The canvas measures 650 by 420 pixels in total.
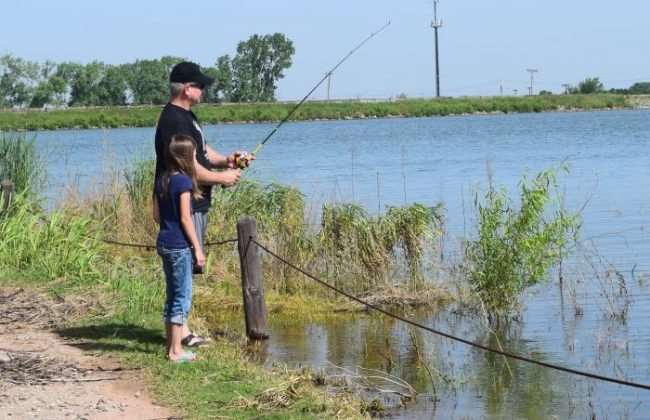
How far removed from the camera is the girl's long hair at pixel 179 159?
23.7ft

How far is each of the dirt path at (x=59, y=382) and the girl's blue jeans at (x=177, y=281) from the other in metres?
0.48

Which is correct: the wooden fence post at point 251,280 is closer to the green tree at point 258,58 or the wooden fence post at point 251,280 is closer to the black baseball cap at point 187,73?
the black baseball cap at point 187,73

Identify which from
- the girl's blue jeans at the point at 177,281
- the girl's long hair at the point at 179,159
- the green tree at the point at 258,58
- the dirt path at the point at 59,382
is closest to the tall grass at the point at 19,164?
the dirt path at the point at 59,382

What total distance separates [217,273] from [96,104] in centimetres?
8139

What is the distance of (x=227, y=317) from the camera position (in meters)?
11.4

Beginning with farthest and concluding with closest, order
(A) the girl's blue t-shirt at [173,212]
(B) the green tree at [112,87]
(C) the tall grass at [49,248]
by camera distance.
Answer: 1. (B) the green tree at [112,87]
2. (C) the tall grass at [49,248]
3. (A) the girl's blue t-shirt at [173,212]

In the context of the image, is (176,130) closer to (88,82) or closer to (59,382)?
(59,382)

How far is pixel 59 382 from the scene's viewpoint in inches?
273

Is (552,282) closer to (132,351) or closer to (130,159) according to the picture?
(130,159)

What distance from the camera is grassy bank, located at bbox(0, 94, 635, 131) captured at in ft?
220

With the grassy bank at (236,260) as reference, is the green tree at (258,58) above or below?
above

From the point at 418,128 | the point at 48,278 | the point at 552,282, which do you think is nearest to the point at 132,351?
the point at 48,278

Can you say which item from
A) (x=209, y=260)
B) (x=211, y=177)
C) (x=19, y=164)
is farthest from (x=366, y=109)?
(x=211, y=177)

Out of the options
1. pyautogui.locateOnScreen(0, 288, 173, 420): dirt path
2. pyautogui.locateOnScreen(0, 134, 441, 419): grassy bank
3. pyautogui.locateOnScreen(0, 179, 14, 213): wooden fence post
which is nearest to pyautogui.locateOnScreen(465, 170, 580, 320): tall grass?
pyautogui.locateOnScreen(0, 134, 441, 419): grassy bank
